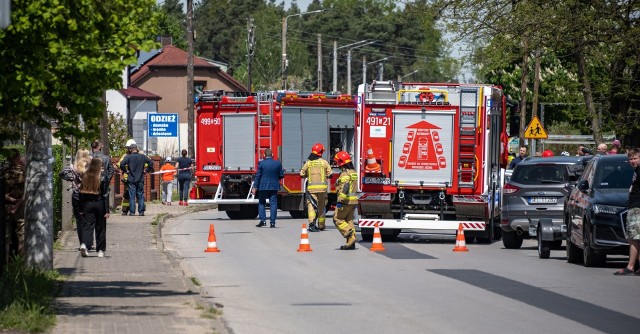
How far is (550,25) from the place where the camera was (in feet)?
96.2

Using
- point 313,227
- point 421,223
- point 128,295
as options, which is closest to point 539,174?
point 421,223

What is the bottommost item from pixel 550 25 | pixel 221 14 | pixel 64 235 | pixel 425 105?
pixel 64 235

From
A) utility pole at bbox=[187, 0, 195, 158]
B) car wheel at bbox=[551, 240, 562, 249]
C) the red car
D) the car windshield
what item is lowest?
car wheel at bbox=[551, 240, 562, 249]

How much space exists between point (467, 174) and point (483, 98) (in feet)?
4.83

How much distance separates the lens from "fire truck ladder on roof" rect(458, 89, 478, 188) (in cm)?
2478

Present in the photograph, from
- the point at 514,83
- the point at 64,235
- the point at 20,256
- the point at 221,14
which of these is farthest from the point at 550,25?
the point at 221,14

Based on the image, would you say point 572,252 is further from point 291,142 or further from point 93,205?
point 291,142

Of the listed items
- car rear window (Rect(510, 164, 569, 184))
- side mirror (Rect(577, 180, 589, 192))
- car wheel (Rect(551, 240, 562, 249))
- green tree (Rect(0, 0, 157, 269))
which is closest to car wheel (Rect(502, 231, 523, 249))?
car wheel (Rect(551, 240, 562, 249))

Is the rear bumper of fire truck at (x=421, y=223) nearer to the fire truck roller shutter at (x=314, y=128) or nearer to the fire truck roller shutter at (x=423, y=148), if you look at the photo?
the fire truck roller shutter at (x=423, y=148)

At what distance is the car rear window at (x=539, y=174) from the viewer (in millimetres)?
24141

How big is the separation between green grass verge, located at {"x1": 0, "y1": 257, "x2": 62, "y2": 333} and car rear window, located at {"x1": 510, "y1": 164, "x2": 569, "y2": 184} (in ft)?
33.7

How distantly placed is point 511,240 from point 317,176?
18.2 ft

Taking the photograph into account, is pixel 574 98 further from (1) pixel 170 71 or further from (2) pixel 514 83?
(1) pixel 170 71

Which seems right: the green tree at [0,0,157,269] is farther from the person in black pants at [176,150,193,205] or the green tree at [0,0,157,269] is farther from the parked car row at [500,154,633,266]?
the person in black pants at [176,150,193,205]
